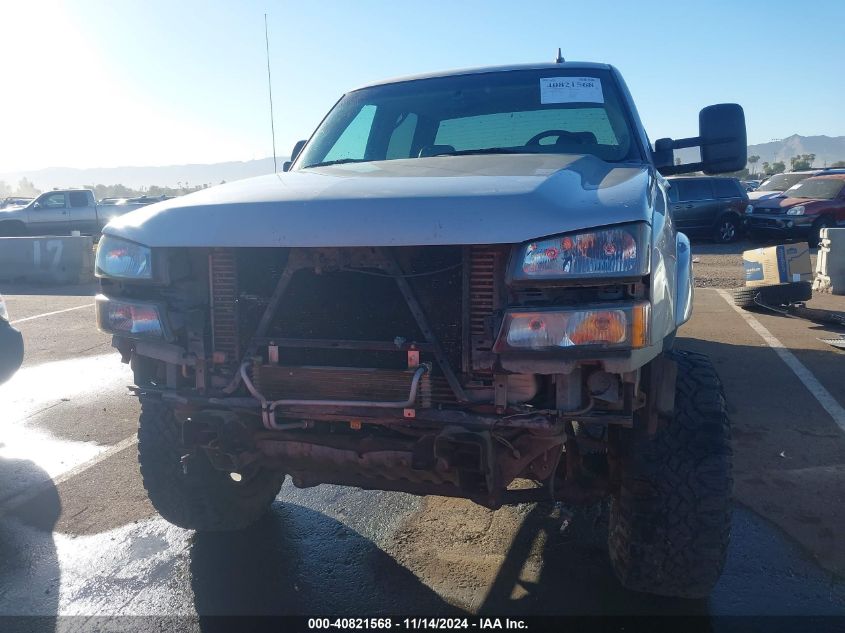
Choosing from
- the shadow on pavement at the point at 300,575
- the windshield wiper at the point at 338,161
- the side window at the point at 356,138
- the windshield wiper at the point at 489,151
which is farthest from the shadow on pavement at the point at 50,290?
the windshield wiper at the point at 489,151

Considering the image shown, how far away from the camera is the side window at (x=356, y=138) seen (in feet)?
12.4

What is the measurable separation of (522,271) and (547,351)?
245mm

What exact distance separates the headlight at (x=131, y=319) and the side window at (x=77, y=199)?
68.3 feet

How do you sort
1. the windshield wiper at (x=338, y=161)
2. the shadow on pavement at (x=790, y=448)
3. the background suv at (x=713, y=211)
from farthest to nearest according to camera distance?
the background suv at (x=713, y=211), the windshield wiper at (x=338, y=161), the shadow on pavement at (x=790, y=448)

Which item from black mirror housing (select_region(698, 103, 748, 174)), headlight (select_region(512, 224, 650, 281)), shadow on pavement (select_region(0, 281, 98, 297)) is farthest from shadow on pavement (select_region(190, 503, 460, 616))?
shadow on pavement (select_region(0, 281, 98, 297))

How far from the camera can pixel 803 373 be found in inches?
228

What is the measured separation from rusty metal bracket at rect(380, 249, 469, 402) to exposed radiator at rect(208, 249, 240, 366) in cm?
58

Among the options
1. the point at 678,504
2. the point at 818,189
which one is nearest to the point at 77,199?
the point at 818,189

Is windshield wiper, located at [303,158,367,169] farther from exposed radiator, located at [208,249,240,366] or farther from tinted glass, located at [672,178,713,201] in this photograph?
tinted glass, located at [672,178,713,201]

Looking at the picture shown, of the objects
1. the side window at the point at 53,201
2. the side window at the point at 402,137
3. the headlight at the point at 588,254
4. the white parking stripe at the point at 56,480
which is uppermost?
the side window at the point at 53,201

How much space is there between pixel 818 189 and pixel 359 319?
16.3 m

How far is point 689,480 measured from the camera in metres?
2.47

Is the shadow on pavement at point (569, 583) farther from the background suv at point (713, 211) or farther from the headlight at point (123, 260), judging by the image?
the background suv at point (713, 211)

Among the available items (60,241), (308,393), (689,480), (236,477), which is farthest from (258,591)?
(60,241)
